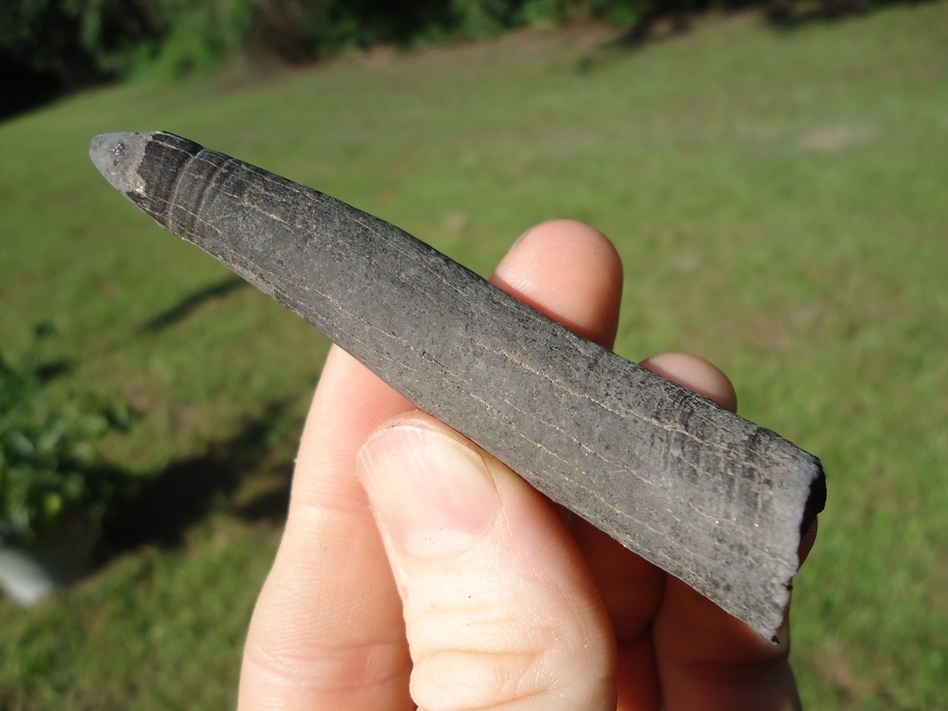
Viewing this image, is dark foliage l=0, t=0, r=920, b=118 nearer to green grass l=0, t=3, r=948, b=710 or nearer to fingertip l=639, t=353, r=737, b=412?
green grass l=0, t=3, r=948, b=710

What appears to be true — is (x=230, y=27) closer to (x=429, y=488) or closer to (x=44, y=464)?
(x=44, y=464)

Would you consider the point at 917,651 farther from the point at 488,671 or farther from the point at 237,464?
the point at 237,464

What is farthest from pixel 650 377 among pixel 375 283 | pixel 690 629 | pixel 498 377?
pixel 690 629

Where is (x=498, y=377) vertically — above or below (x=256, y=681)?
above

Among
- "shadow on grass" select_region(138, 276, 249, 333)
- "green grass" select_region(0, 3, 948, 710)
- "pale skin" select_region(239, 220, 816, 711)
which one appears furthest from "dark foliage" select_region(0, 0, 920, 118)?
"pale skin" select_region(239, 220, 816, 711)

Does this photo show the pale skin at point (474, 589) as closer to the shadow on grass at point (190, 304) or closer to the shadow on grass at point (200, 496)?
the shadow on grass at point (200, 496)

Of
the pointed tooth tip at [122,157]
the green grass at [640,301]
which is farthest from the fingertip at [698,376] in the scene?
the green grass at [640,301]
